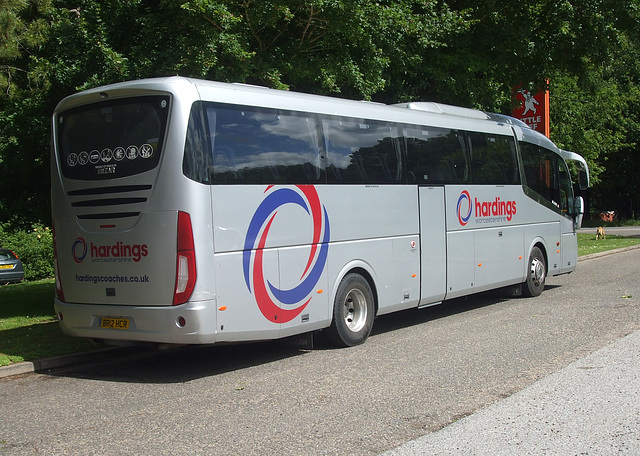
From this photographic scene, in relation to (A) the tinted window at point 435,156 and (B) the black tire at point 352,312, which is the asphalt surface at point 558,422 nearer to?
(B) the black tire at point 352,312

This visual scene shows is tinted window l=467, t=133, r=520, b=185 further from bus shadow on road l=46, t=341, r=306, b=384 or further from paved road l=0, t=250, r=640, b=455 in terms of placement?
bus shadow on road l=46, t=341, r=306, b=384

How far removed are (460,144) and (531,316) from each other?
3.13 m

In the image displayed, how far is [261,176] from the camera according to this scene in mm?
8758

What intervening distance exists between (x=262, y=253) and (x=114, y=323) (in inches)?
73.8

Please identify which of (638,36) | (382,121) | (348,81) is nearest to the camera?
(382,121)

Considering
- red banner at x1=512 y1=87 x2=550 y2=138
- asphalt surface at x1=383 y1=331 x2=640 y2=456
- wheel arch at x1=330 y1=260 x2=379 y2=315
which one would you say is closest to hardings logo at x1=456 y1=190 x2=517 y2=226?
wheel arch at x1=330 y1=260 x2=379 y2=315

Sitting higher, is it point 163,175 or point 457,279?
point 163,175

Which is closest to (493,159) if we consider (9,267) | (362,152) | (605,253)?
(362,152)

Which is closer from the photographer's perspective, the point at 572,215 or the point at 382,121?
the point at 382,121

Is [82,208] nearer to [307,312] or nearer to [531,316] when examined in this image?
[307,312]

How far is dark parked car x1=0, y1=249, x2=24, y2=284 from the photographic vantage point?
24.5 m

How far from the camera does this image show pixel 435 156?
11.9m

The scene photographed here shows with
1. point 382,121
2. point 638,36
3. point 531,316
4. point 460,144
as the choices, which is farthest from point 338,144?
point 638,36

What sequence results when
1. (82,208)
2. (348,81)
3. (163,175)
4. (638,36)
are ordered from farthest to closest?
(638,36) → (348,81) → (82,208) → (163,175)
